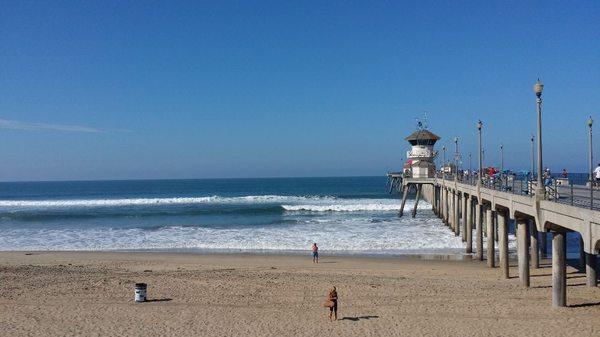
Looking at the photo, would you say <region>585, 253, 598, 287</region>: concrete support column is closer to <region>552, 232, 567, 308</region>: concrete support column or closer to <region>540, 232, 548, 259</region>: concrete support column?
<region>552, 232, 567, 308</region>: concrete support column

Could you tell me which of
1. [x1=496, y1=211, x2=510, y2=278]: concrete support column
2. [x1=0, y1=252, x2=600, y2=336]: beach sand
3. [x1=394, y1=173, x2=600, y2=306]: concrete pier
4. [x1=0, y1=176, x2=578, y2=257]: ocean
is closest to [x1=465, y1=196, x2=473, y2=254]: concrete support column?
[x1=394, y1=173, x2=600, y2=306]: concrete pier

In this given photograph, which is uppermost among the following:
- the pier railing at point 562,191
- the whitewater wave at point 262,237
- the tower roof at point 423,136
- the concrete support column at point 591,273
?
the tower roof at point 423,136

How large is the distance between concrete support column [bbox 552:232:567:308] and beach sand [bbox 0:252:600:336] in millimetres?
258

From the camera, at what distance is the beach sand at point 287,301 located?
1106cm

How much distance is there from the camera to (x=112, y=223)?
131 ft

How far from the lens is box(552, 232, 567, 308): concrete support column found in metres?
11.4

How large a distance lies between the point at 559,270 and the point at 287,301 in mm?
6455

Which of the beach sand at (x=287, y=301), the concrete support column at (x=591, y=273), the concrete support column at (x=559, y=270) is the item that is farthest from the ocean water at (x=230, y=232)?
the concrete support column at (x=559, y=270)

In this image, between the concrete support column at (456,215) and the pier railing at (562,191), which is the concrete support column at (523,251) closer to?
the pier railing at (562,191)

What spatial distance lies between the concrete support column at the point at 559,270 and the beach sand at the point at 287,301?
26cm

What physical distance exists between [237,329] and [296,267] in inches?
331

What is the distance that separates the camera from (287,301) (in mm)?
13492

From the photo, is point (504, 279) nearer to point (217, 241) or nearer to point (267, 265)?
point (267, 265)

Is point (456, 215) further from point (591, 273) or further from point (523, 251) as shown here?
point (523, 251)
